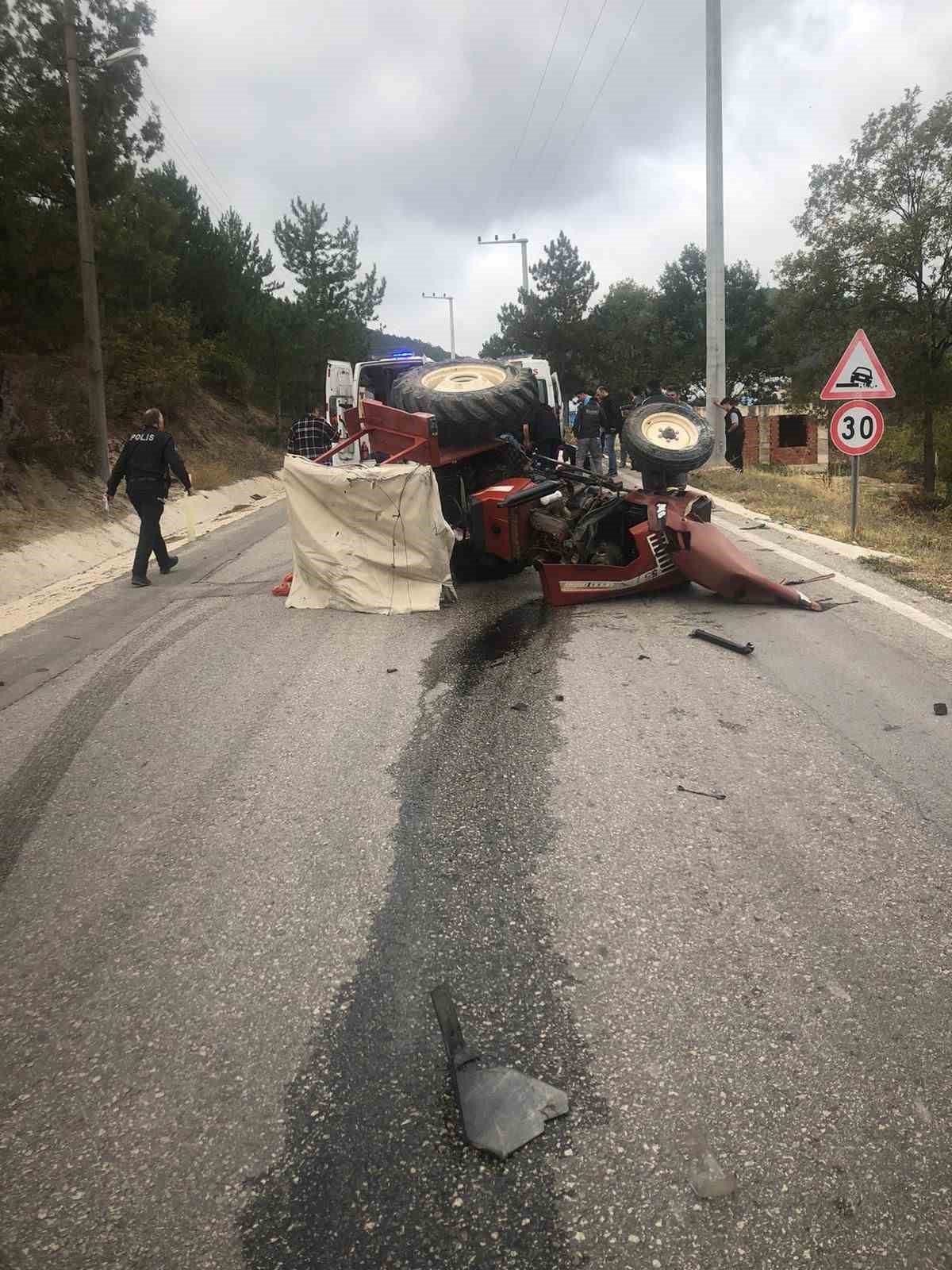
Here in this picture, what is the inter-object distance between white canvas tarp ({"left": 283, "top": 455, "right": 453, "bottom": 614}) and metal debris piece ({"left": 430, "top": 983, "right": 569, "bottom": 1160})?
556cm

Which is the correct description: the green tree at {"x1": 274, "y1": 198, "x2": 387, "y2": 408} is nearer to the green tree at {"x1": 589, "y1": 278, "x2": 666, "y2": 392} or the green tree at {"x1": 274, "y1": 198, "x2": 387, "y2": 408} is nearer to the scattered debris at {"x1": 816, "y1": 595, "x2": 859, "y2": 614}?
the green tree at {"x1": 589, "y1": 278, "x2": 666, "y2": 392}

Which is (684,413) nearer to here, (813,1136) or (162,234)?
(813,1136)

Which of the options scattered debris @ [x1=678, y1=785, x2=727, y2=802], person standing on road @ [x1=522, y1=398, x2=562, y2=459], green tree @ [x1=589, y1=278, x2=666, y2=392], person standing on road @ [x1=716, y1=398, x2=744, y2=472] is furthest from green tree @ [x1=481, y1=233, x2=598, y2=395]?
scattered debris @ [x1=678, y1=785, x2=727, y2=802]

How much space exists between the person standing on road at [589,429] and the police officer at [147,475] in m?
7.66

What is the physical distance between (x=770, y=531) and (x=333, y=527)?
19.2ft

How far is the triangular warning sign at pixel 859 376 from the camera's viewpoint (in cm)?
1028

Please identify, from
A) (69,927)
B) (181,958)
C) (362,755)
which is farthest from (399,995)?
(362,755)

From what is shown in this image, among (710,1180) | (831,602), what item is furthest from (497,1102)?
(831,602)

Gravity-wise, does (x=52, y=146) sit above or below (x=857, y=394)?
above

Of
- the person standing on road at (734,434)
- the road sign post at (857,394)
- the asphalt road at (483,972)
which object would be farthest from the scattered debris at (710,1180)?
the person standing on road at (734,434)

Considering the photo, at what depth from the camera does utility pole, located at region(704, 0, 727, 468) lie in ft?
61.9

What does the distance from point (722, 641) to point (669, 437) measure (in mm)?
2711

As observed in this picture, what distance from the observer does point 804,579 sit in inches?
324

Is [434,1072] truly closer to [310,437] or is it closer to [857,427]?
[857,427]
